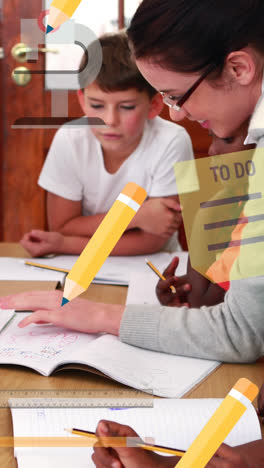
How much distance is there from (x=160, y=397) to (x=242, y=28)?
1.12ft

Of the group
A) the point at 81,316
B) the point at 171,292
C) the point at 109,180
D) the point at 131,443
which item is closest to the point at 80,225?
the point at 109,180

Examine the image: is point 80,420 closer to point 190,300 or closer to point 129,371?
point 129,371

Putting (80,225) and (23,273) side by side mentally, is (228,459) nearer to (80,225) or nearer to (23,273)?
(23,273)

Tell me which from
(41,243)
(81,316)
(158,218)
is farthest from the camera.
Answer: (158,218)

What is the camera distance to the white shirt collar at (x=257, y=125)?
0.56 m

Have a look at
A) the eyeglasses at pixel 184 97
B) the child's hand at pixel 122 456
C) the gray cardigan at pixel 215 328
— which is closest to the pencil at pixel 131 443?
the child's hand at pixel 122 456

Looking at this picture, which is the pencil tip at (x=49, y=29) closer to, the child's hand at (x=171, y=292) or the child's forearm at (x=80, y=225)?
the child's hand at (x=171, y=292)

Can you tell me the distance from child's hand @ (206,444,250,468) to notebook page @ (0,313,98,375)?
0.69 feet

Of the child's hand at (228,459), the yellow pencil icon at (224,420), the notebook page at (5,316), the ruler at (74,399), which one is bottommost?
the notebook page at (5,316)

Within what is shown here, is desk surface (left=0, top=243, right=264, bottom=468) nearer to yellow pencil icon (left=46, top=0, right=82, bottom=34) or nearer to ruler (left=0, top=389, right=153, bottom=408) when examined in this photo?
ruler (left=0, top=389, right=153, bottom=408)

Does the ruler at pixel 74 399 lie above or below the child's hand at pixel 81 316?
above

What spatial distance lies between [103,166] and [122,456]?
2.97 feet

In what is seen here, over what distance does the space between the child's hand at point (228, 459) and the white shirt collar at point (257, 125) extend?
0.29 metres

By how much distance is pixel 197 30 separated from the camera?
0.51m
